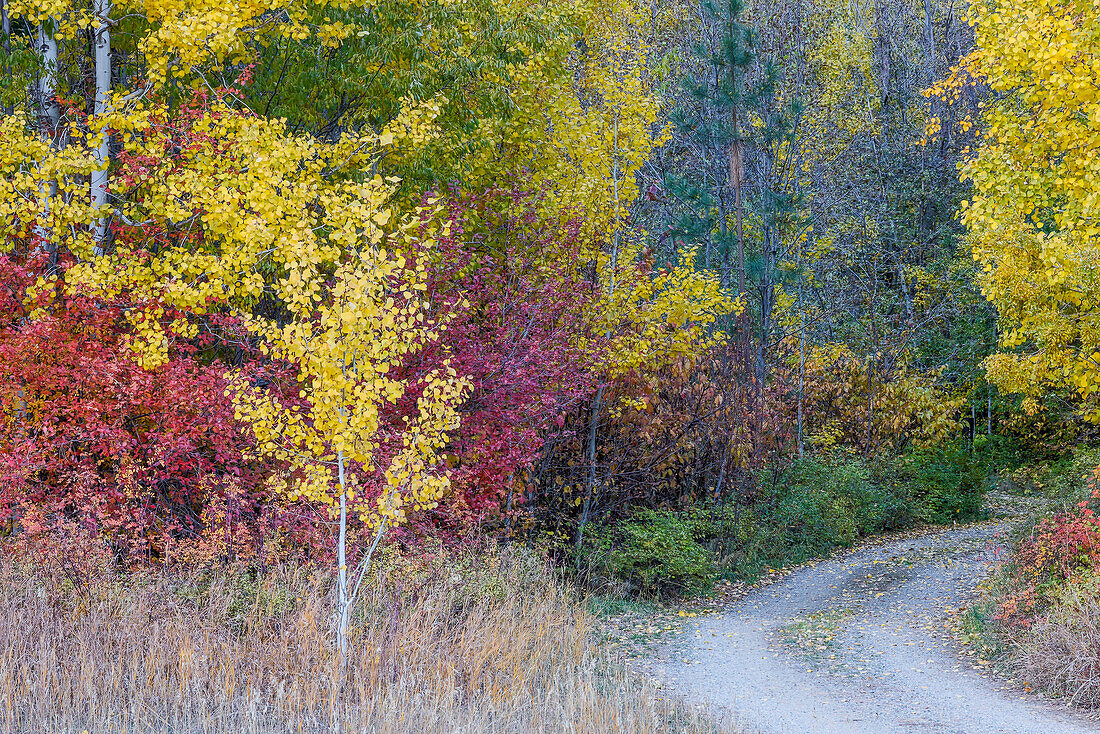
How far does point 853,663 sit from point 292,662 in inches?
213

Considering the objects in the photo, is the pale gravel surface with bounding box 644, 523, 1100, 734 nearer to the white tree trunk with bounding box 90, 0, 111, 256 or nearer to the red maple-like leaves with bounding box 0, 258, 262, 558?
the red maple-like leaves with bounding box 0, 258, 262, 558

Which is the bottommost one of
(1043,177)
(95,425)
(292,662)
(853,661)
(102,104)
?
(853,661)

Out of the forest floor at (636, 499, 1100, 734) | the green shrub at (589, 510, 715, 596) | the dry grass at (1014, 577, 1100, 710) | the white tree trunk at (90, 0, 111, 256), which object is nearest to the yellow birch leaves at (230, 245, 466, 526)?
the forest floor at (636, 499, 1100, 734)

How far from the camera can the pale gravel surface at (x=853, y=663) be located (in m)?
6.93

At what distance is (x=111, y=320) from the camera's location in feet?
26.6

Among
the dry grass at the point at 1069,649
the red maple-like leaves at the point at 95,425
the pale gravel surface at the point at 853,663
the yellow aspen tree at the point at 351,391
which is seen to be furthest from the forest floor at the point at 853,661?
the red maple-like leaves at the point at 95,425

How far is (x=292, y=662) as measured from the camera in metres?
6.41

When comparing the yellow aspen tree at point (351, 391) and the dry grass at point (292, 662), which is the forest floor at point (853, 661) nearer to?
the dry grass at point (292, 662)

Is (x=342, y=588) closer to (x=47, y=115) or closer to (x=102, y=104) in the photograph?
(x=102, y=104)

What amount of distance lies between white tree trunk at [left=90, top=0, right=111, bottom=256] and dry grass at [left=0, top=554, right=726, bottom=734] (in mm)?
3492

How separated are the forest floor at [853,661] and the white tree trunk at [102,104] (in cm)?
694

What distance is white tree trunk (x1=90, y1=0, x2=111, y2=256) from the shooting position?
348 inches

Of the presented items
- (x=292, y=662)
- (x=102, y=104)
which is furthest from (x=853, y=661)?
(x=102, y=104)

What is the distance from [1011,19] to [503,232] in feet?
19.3
